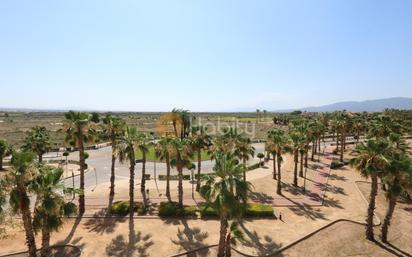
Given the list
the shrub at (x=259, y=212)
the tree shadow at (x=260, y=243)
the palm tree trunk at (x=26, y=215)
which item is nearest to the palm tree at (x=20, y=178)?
the palm tree trunk at (x=26, y=215)

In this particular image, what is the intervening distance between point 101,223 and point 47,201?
13631 mm

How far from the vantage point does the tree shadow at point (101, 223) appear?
103 ft

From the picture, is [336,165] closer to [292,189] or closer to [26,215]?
[292,189]

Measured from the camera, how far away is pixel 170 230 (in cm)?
3162

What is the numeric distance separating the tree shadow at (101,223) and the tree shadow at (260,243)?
13.3 metres

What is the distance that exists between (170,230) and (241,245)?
7376 millimetres

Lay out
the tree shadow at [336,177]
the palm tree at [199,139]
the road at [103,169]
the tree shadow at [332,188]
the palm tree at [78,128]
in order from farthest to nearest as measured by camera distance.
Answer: the tree shadow at [336,177], the road at [103,169], the tree shadow at [332,188], the palm tree at [199,139], the palm tree at [78,128]

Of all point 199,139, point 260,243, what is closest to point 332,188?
point 199,139

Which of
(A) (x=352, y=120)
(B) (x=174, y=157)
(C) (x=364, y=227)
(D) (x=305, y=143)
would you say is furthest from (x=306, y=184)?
(A) (x=352, y=120)

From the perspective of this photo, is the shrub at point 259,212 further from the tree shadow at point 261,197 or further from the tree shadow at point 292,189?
the tree shadow at point 292,189

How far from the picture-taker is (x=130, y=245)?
93.0 feet

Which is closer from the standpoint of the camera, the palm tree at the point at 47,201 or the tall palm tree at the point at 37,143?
the palm tree at the point at 47,201

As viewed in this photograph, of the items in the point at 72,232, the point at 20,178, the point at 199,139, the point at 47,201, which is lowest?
the point at 72,232

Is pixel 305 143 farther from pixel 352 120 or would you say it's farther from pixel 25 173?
pixel 25 173
